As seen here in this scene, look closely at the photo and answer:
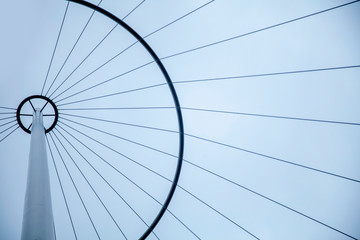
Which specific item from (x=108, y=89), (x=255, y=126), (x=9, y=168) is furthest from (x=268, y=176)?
(x=9, y=168)

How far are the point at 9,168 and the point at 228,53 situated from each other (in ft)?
33.0

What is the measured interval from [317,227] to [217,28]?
9.07 metres

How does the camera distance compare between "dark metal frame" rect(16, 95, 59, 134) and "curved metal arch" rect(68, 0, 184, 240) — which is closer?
"curved metal arch" rect(68, 0, 184, 240)

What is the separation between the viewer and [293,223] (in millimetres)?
11992

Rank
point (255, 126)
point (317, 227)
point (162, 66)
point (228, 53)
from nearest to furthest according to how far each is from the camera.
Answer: point (162, 66) → point (228, 53) → point (255, 126) → point (317, 227)

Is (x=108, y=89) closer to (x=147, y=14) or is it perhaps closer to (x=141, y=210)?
(x=147, y=14)

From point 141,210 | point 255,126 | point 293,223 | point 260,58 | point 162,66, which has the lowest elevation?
point 141,210

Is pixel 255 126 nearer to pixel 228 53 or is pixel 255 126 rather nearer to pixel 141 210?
pixel 228 53

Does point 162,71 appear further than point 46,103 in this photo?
No

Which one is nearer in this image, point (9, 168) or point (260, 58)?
point (260, 58)

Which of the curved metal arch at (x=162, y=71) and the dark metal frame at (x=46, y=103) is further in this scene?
the dark metal frame at (x=46, y=103)

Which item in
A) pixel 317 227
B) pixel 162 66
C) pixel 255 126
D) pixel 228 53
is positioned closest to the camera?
pixel 162 66

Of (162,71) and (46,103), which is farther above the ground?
(162,71)

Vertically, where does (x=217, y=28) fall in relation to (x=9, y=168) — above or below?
above
